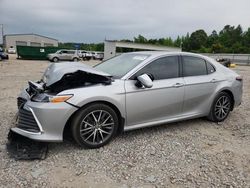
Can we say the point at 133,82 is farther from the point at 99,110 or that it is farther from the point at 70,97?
the point at 70,97

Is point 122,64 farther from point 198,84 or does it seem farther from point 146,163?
point 146,163

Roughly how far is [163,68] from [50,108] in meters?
2.00

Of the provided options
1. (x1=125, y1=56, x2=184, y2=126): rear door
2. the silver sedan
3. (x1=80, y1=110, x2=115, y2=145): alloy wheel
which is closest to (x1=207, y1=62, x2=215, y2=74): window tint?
the silver sedan

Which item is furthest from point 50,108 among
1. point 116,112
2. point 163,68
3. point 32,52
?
point 32,52

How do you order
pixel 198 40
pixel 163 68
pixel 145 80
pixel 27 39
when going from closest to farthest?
pixel 145 80 < pixel 163 68 < pixel 27 39 < pixel 198 40

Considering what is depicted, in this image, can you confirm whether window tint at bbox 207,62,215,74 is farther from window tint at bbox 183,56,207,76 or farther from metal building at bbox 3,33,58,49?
metal building at bbox 3,33,58,49

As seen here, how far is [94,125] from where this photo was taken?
132 inches

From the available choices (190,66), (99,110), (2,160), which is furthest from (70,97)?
(190,66)

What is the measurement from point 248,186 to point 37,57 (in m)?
31.7

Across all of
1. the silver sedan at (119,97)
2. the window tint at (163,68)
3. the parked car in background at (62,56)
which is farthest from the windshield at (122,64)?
the parked car in background at (62,56)

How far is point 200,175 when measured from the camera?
9.29ft

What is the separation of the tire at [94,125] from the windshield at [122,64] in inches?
27.0

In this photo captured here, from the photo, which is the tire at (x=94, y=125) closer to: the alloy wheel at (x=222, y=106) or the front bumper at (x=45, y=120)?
the front bumper at (x=45, y=120)

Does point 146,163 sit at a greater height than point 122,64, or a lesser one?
lesser
